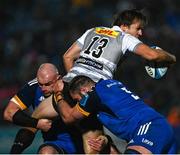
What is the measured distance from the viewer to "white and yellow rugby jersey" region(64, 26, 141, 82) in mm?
8000

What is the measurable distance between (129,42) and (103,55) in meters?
0.31

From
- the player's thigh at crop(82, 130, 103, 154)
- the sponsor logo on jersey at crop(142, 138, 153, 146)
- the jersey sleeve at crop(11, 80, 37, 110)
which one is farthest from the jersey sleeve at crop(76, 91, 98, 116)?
the jersey sleeve at crop(11, 80, 37, 110)

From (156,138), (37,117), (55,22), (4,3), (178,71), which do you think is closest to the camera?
(156,138)

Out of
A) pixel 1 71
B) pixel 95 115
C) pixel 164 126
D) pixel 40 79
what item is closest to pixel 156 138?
pixel 164 126

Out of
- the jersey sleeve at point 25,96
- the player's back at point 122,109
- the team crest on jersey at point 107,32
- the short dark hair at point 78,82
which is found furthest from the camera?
the jersey sleeve at point 25,96

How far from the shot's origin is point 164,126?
7234mm

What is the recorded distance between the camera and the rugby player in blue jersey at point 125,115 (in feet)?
23.4

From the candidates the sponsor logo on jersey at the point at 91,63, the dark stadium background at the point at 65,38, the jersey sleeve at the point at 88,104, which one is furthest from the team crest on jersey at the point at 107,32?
the dark stadium background at the point at 65,38

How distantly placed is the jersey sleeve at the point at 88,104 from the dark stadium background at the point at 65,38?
4477mm

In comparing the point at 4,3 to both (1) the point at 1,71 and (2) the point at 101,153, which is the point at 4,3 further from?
(2) the point at 101,153

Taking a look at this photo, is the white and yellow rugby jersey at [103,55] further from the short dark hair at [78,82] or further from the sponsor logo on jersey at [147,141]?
the sponsor logo on jersey at [147,141]

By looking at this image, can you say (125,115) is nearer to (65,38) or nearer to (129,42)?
(129,42)

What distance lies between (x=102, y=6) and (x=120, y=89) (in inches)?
344

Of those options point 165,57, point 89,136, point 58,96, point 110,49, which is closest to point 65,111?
point 58,96
